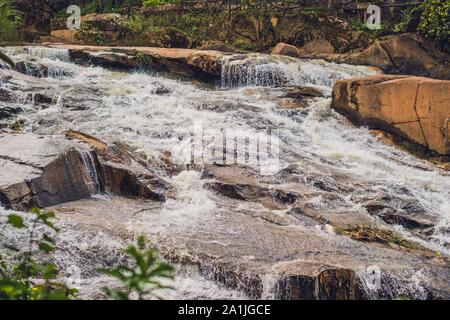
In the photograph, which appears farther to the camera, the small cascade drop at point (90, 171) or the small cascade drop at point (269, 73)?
the small cascade drop at point (269, 73)

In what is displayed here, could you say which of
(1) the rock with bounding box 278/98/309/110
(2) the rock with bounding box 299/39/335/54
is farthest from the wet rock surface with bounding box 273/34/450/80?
(1) the rock with bounding box 278/98/309/110

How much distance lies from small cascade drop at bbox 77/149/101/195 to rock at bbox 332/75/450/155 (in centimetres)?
708

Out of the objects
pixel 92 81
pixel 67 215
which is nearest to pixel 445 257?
pixel 67 215

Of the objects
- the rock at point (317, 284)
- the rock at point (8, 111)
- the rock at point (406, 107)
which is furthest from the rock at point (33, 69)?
the rock at point (317, 284)

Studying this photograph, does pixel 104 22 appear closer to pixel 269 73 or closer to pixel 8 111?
pixel 269 73

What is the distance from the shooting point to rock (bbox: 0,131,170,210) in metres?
6.27

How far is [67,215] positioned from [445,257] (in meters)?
4.79

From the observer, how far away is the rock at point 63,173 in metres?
6.27

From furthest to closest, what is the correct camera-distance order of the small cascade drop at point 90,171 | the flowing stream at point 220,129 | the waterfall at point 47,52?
the waterfall at point 47,52 < the small cascade drop at point 90,171 < the flowing stream at point 220,129

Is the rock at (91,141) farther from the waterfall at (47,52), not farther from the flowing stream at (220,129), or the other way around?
the waterfall at (47,52)

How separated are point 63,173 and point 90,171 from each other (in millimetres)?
493

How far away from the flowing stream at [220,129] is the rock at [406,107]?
20.1 inches

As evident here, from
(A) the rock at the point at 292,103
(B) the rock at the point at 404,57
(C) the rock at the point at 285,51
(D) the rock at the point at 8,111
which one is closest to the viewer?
(D) the rock at the point at 8,111

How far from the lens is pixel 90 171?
24.0ft
